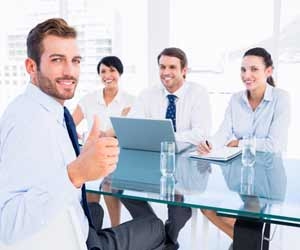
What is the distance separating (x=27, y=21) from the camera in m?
5.31

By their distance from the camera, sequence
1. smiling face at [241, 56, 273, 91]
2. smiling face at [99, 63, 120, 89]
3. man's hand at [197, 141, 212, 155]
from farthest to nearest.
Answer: smiling face at [99, 63, 120, 89] → smiling face at [241, 56, 273, 91] → man's hand at [197, 141, 212, 155]

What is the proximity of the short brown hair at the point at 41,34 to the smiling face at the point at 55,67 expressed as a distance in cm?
1

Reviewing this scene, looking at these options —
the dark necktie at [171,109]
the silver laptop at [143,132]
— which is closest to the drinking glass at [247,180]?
the silver laptop at [143,132]

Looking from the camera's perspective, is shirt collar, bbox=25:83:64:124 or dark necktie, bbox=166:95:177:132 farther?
dark necktie, bbox=166:95:177:132

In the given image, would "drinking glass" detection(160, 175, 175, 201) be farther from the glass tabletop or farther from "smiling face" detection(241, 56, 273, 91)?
"smiling face" detection(241, 56, 273, 91)

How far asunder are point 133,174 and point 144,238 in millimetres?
357

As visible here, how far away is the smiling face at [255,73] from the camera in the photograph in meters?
2.70

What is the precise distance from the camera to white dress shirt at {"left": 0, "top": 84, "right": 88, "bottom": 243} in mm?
1059

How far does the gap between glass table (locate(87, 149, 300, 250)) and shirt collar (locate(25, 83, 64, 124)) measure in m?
0.45

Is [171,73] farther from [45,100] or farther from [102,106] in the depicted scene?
[45,100]

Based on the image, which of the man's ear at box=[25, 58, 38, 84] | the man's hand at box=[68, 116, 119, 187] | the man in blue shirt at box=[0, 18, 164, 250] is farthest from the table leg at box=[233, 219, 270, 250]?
the man's ear at box=[25, 58, 38, 84]

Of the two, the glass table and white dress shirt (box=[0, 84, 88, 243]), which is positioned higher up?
white dress shirt (box=[0, 84, 88, 243])

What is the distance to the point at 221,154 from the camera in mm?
2229

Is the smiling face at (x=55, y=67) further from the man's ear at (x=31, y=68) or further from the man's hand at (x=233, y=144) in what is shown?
the man's hand at (x=233, y=144)
